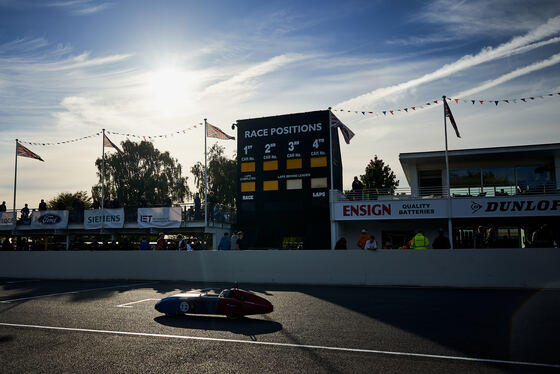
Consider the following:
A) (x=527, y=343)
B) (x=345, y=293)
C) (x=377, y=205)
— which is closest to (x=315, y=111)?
(x=377, y=205)

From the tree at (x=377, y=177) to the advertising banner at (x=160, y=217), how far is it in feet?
112

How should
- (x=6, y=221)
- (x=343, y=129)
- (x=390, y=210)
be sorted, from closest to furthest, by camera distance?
(x=343, y=129), (x=390, y=210), (x=6, y=221)

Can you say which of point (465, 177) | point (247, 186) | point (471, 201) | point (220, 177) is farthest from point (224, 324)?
point (220, 177)

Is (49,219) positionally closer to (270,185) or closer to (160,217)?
(160,217)

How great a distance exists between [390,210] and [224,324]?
20.4m

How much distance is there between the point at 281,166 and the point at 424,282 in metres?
12.8

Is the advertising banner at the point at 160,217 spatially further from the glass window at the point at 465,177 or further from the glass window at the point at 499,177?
the glass window at the point at 499,177

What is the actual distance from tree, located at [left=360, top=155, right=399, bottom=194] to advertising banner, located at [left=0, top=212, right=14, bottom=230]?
3978 centimetres

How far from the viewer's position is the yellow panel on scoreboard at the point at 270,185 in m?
27.3

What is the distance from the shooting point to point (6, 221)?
112ft

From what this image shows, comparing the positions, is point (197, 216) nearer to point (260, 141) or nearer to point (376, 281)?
point (260, 141)

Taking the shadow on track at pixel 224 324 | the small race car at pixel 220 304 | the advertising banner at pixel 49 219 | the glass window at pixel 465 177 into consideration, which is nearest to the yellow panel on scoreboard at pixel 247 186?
the advertising banner at pixel 49 219

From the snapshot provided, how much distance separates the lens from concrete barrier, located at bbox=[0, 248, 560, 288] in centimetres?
1564

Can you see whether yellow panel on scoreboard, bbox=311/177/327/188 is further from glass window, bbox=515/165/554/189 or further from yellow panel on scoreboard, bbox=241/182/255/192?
glass window, bbox=515/165/554/189
